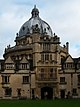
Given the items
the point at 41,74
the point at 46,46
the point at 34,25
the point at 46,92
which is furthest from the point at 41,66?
the point at 34,25

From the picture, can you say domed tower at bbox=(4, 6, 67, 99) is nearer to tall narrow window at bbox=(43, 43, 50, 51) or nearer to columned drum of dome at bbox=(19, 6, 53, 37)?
tall narrow window at bbox=(43, 43, 50, 51)

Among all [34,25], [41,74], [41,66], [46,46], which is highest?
[34,25]

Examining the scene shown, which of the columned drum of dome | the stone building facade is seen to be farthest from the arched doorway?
the columned drum of dome

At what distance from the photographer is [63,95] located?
80312mm

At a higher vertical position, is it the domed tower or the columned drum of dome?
the columned drum of dome

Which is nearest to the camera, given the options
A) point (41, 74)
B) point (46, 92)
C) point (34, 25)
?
point (41, 74)

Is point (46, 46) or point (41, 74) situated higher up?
point (46, 46)

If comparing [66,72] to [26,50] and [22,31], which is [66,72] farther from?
[22,31]

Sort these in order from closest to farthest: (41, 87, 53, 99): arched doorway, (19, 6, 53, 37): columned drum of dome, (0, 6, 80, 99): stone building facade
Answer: (0, 6, 80, 99): stone building facade → (41, 87, 53, 99): arched doorway → (19, 6, 53, 37): columned drum of dome

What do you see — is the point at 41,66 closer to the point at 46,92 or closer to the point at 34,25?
the point at 46,92

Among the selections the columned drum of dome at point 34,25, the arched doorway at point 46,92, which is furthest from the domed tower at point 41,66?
the columned drum of dome at point 34,25

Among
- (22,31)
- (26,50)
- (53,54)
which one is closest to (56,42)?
(53,54)

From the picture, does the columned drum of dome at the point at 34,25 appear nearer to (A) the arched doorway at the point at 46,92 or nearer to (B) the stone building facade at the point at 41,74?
(B) the stone building facade at the point at 41,74

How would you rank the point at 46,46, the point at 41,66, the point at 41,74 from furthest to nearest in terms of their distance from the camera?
1. the point at 46,46
2. the point at 41,66
3. the point at 41,74
